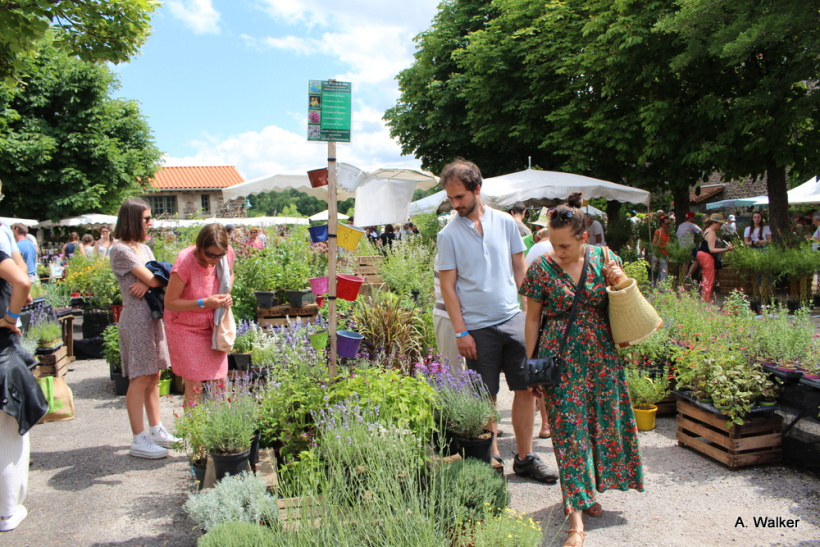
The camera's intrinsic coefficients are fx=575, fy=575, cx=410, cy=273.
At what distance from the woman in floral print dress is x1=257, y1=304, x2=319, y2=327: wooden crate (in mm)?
3641

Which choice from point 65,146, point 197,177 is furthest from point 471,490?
point 197,177

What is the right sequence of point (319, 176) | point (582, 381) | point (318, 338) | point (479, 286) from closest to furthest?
point (582, 381) → point (479, 286) → point (319, 176) → point (318, 338)

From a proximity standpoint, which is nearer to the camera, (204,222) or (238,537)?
(238,537)

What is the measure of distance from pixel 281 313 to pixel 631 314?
4186 mm

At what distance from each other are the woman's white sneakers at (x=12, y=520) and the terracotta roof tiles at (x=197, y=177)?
130 feet

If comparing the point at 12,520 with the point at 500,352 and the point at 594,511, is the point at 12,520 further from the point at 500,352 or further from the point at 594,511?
the point at 594,511

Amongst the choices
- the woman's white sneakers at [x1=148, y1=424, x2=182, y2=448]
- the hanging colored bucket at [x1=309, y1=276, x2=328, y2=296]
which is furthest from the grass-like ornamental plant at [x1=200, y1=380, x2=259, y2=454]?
the hanging colored bucket at [x1=309, y1=276, x2=328, y2=296]

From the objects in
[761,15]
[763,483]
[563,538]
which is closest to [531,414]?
[563,538]

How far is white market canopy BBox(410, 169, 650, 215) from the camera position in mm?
10578

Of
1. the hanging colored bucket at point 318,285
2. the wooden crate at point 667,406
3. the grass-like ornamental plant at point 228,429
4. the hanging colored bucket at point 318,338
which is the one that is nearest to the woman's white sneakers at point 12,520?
the grass-like ornamental plant at point 228,429

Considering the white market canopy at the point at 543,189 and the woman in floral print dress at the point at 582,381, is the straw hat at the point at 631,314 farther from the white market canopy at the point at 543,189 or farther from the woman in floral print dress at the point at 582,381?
the white market canopy at the point at 543,189

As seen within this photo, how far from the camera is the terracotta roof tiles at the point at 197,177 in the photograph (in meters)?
41.8

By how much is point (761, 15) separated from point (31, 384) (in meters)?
12.3

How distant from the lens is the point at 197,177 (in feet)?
143
